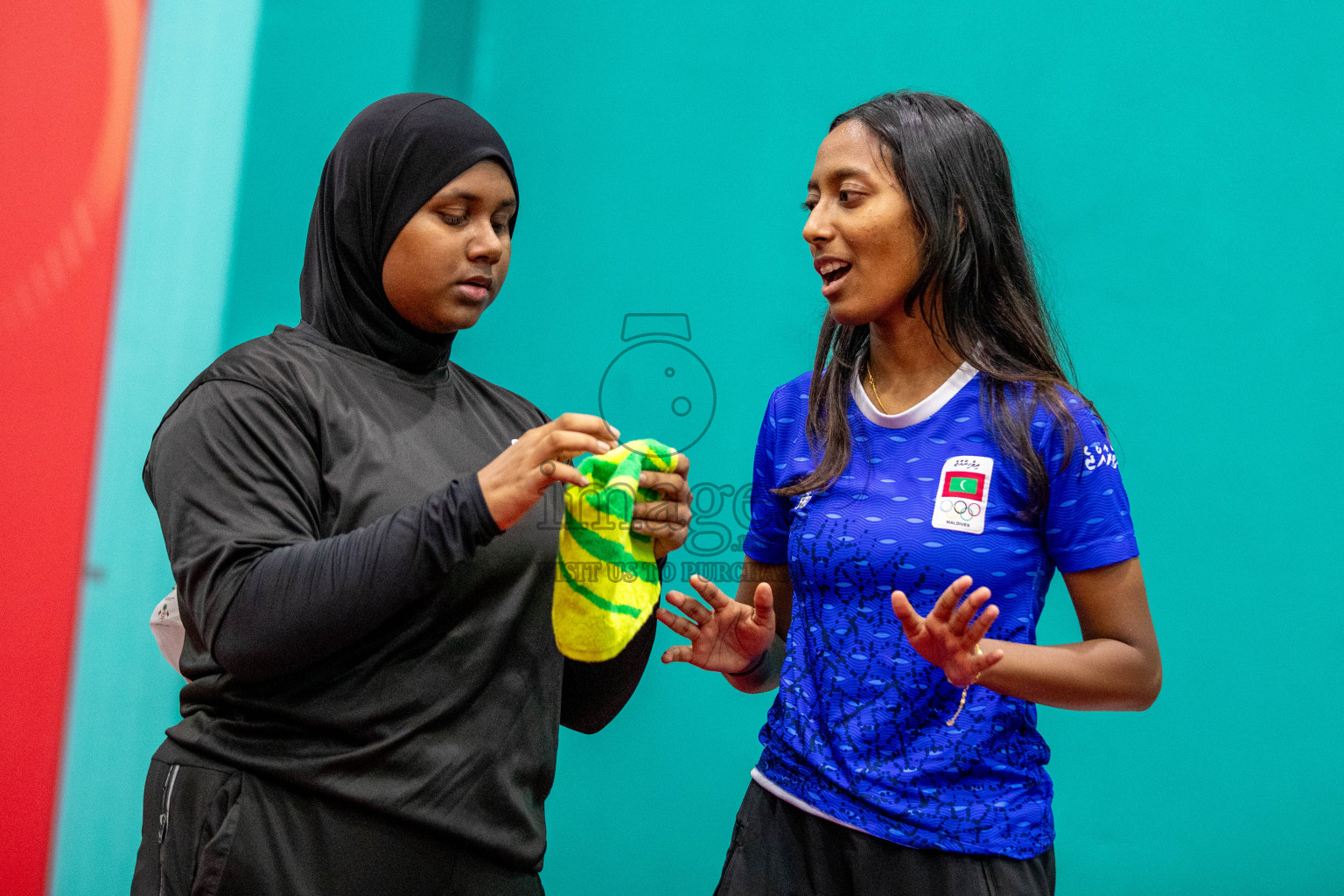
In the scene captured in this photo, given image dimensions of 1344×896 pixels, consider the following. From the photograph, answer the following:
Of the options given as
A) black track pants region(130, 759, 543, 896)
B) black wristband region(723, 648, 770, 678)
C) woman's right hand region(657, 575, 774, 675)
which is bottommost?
black track pants region(130, 759, 543, 896)

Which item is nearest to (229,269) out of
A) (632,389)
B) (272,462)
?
(632,389)

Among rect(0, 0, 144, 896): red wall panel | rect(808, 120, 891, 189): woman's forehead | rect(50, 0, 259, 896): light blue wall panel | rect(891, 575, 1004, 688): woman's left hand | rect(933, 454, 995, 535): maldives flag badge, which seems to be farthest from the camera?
rect(50, 0, 259, 896): light blue wall panel

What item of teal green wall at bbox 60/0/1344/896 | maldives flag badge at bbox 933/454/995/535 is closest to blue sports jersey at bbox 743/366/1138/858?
maldives flag badge at bbox 933/454/995/535

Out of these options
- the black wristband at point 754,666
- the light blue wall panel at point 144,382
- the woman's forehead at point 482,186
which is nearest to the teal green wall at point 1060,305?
the light blue wall panel at point 144,382

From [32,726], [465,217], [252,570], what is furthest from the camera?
[32,726]

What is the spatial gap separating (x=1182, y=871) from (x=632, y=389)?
4.31 feet

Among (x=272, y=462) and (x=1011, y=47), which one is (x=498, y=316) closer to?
(x=1011, y=47)

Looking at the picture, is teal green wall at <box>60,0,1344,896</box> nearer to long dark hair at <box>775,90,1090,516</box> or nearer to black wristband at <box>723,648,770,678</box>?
black wristband at <box>723,648,770,678</box>

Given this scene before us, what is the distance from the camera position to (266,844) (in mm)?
1002

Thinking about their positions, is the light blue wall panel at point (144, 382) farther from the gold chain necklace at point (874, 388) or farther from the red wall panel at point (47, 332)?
the gold chain necklace at point (874, 388)

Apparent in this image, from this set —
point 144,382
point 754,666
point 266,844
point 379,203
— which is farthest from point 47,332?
point 754,666

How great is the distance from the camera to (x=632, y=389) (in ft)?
6.68

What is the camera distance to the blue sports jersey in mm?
995

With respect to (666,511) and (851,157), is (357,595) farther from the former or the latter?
(851,157)
